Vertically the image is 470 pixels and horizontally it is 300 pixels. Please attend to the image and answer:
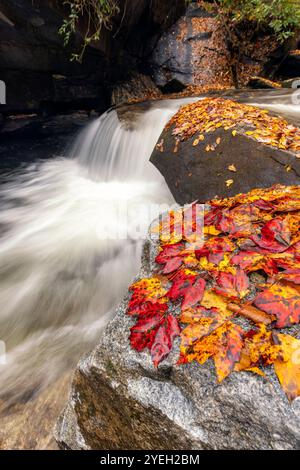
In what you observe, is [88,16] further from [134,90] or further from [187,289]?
[187,289]

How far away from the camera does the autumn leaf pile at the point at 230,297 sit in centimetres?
140

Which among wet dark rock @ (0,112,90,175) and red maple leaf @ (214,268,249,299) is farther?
wet dark rock @ (0,112,90,175)

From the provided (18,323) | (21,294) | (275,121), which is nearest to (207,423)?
(18,323)

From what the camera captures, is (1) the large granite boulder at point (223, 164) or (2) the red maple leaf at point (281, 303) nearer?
(2) the red maple leaf at point (281, 303)

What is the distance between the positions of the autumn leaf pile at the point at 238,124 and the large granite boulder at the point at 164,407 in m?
3.22

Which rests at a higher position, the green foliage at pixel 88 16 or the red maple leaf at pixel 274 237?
the green foliage at pixel 88 16

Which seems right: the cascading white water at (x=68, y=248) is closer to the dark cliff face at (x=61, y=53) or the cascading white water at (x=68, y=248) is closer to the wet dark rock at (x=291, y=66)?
the dark cliff face at (x=61, y=53)

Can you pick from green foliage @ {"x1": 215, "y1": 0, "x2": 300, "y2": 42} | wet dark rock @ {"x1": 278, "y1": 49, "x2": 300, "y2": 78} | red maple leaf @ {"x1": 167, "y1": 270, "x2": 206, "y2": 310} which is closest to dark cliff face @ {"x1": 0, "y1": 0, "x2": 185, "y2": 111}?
green foliage @ {"x1": 215, "y1": 0, "x2": 300, "y2": 42}

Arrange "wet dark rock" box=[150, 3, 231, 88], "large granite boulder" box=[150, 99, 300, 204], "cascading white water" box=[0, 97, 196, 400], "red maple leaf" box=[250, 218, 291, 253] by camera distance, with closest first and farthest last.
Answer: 1. "red maple leaf" box=[250, 218, 291, 253]
2. "cascading white water" box=[0, 97, 196, 400]
3. "large granite boulder" box=[150, 99, 300, 204]
4. "wet dark rock" box=[150, 3, 231, 88]

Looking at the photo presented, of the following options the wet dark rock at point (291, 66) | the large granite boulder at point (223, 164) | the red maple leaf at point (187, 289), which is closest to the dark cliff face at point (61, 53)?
the wet dark rock at point (291, 66)

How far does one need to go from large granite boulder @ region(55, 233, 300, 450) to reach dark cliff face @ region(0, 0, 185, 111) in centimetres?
849

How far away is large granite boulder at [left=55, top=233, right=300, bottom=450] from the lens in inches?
49.5

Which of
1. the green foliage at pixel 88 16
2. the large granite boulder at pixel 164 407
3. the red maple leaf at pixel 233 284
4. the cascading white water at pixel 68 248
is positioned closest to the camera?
the large granite boulder at pixel 164 407

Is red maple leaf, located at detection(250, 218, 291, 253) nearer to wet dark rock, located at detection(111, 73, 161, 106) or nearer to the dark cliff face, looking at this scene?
the dark cliff face
